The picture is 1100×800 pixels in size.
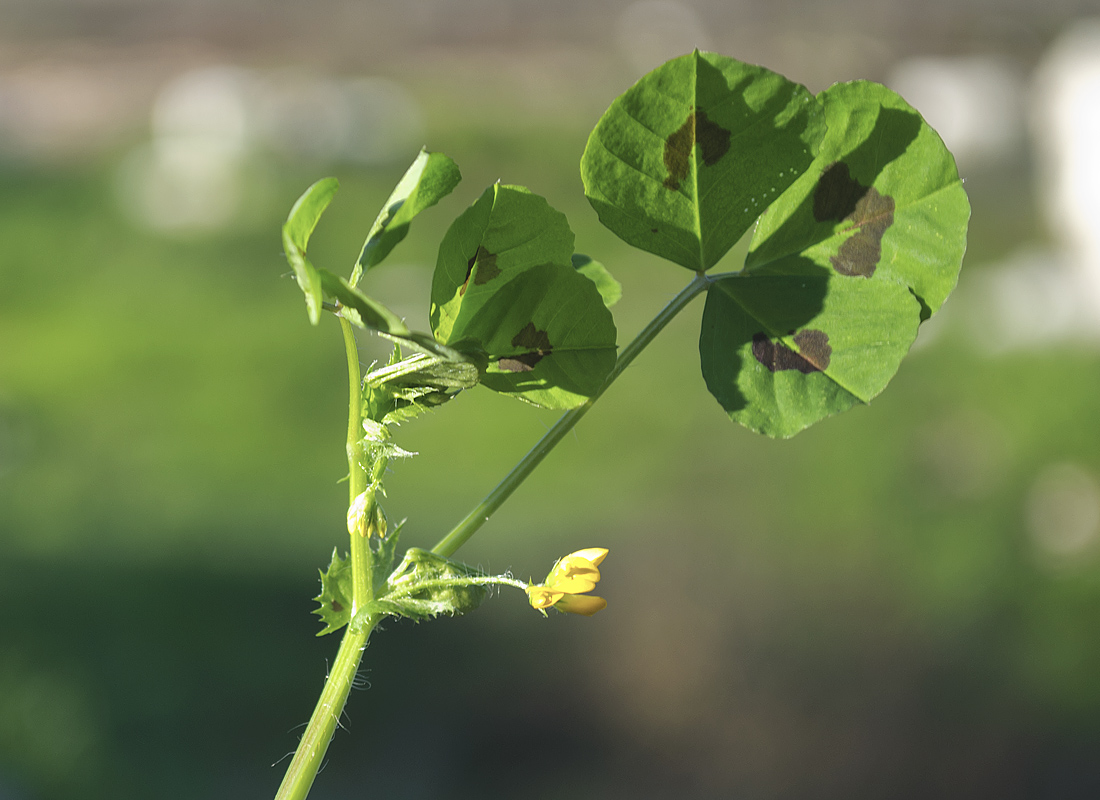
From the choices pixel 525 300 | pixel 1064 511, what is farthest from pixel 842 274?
pixel 1064 511

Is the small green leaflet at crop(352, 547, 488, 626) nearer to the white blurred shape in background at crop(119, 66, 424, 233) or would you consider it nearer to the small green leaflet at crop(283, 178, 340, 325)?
the small green leaflet at crop(283, 178, 340, 325)

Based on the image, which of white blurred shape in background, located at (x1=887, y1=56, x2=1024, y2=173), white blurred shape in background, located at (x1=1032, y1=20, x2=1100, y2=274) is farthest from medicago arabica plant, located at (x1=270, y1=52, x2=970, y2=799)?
white blurred shape in background, located at (x1=887, y1=56, x2=1024, y2=173)

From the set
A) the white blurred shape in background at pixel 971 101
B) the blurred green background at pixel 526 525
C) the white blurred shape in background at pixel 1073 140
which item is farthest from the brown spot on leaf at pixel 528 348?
the white blurred shape in background at pixel 971 101

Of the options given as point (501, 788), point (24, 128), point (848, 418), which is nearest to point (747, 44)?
point (848, 418)

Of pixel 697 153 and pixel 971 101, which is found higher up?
pixel 697 153

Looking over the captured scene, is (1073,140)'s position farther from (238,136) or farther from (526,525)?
(238,136)

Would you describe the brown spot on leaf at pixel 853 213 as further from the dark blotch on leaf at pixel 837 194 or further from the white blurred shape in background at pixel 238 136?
the white blurred shape in background at pixel 238 136
